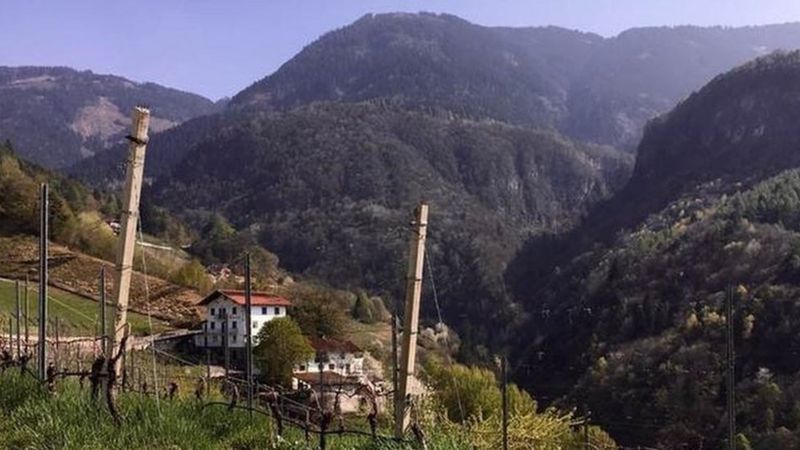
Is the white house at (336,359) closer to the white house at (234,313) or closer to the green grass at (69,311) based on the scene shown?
the white house at (234,313)

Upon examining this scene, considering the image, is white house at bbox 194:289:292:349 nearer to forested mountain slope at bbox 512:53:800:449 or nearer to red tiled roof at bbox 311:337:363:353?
red tiled roof at bbox 311:337:363:353

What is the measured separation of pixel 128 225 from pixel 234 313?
34652 mm

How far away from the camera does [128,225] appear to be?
6355mm

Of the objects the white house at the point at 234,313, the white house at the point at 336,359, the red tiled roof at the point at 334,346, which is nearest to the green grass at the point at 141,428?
the white house at the point at 336,359

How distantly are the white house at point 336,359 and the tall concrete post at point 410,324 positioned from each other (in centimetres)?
2887

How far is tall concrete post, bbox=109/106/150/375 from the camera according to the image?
20.9 ft

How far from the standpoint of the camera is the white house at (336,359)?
117 feet

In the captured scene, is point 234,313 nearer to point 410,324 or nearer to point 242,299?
point 242,299

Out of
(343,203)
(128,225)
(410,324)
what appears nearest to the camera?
(410,324)

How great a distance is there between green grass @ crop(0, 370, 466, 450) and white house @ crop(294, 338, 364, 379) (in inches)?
1113

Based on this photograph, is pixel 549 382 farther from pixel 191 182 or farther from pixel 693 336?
pixel 191 182

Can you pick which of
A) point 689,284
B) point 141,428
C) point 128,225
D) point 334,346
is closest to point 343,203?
point 689,284

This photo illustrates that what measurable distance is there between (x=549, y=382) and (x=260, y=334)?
61.8m

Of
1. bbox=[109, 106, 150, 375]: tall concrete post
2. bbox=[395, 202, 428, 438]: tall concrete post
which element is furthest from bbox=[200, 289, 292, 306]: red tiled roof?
bbox=[395, 202, 428, 438]: tall concrete post
